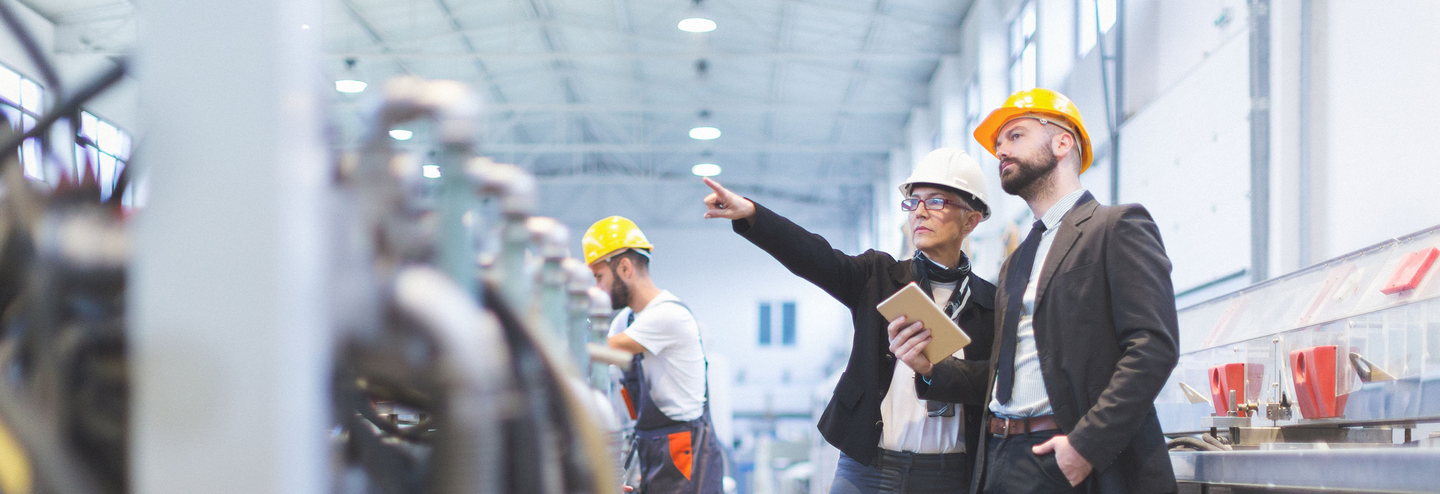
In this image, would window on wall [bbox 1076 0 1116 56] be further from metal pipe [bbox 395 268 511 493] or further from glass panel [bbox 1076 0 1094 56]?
metal pipe [bbox 395 268 511 493]

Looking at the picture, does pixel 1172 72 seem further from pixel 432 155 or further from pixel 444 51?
pixel 444 51

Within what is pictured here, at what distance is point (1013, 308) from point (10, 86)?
5.78ft

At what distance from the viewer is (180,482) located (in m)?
0.59

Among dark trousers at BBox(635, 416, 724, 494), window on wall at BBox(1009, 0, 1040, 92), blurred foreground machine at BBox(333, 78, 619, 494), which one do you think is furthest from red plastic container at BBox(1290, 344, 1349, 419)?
window on wall at BBox(1009, 0, 1040, 92)

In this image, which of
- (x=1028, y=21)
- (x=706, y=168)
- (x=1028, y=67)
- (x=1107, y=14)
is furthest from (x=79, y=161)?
(x=706, y=168)

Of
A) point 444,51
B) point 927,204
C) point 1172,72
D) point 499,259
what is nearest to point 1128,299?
point 927,204

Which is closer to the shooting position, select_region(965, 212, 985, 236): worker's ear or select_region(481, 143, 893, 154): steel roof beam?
select_region(965, 212, 985, 236): worker's ear

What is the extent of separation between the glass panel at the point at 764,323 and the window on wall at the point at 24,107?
22805mm

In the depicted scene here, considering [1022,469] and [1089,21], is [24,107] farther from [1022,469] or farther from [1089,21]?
[1089,21]

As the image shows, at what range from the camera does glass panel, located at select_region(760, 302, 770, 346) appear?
23.7 metres

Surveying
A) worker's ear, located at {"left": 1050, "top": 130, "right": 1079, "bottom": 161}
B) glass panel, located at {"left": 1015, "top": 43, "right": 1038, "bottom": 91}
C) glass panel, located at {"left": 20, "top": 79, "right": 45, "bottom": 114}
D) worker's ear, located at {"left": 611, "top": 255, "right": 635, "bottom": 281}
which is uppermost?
glass panel, located at {"left": 1015, "top": 43, "right": 1038, "bottom": 91}

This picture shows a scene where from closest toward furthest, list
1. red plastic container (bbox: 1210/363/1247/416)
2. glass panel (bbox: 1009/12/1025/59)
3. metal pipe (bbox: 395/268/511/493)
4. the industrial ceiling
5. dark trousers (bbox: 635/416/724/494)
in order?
1. metal pipe (bbox: 395/268/511/493)
2. red plastic container (bbox: 1210/363/1247/416)
3. dark trousers (bbox: 635/416/724/494)
4. glass panel (bbox: 1009/12/1025/59)
5. the industrial ceiling

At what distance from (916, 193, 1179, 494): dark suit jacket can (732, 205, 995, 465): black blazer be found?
429 mm

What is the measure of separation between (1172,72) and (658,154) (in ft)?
48.0
